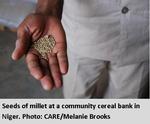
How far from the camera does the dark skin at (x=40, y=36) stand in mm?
665

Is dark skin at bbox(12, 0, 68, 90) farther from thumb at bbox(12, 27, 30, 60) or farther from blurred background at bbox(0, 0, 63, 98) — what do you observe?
blurred background at bbox(0, 0, 63, 98)

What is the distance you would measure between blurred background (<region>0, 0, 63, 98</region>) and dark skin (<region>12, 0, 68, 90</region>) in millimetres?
761

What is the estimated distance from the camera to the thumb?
0.66 m

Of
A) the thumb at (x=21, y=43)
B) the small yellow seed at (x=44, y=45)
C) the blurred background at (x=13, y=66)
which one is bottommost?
the blurred background at (x=13, y=66)

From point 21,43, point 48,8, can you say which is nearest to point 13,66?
point 48,8

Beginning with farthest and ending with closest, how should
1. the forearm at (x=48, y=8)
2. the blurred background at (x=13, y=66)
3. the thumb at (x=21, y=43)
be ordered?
the blurred background at (x=13, y=66) → the forearm at (x=48, y=8) → the thumb at (x=21, y=43)

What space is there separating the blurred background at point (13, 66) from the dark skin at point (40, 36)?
76 cm

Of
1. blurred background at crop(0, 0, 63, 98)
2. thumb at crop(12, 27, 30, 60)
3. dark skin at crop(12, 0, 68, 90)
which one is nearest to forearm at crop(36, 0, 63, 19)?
dark skin at crop(12, 0, 68, 90)

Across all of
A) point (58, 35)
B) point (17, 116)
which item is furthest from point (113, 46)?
point (17, 116)

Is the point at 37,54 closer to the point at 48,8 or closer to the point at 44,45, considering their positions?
the point at 44,45

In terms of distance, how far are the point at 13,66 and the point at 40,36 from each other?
920 millimetres

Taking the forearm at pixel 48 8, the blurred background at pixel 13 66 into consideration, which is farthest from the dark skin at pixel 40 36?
the blurred background at pixel 13 66

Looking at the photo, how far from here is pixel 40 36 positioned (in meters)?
0.78

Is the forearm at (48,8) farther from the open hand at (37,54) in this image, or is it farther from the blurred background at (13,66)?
the blurred background at (13,66)
